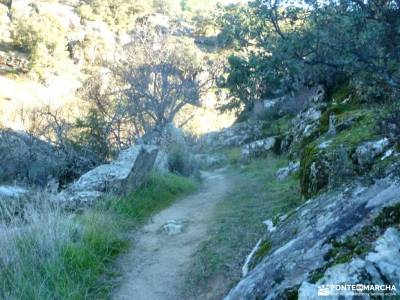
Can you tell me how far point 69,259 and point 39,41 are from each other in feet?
97.2

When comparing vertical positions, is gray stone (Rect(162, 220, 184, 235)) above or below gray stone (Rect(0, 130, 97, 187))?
below

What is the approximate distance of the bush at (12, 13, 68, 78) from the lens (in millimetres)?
30125

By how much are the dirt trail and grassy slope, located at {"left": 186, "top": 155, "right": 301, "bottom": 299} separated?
172 millimetres

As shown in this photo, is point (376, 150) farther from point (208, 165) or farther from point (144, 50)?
point (208, 165)

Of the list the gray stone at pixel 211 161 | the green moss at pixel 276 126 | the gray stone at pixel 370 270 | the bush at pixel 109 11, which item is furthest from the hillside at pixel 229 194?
the bush at pixel 109 11

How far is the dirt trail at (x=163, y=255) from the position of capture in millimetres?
4266

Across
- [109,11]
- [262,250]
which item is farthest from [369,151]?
[109,11]

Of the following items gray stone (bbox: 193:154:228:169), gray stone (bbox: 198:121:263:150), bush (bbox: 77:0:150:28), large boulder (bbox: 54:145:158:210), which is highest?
bush (bbox: 77:0:150:28)

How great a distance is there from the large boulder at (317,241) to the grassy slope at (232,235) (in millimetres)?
905

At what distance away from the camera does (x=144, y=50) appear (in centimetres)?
1561

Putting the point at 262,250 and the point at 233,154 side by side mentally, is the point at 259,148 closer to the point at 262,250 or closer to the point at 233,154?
the point at 233,154

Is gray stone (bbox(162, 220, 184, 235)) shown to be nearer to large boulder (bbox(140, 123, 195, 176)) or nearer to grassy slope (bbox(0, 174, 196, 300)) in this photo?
grassy slope (bbox(0, 174, 196, 300))

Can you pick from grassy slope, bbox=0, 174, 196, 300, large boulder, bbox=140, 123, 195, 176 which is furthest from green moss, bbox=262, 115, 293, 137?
grassy slope, bbox=0, 174, 196, 300

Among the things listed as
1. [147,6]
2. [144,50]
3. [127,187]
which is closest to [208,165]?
[144,50]
